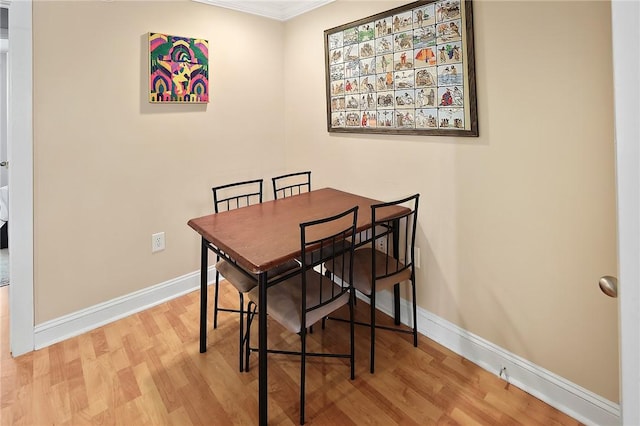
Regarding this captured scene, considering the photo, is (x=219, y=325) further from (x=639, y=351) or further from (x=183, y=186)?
(x=639, y=351)

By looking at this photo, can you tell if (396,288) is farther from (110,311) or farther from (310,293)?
(110,311)

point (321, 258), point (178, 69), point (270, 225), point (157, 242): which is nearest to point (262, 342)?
point (321, 258)

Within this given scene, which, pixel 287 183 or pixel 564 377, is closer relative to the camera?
pixel 564 377

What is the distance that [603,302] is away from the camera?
152cm

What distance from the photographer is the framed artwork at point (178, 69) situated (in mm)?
2361

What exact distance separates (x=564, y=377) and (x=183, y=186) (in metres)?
2.58

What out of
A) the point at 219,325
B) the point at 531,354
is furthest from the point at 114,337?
the point at 531,354

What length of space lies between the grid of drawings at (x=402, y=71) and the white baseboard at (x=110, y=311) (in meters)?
1.72

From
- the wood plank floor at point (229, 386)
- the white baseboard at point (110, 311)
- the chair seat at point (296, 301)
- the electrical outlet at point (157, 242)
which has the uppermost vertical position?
the electrical outlet at point (157, 242)

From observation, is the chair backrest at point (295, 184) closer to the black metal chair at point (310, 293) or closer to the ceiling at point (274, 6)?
the black metal chair at point (310, 293)

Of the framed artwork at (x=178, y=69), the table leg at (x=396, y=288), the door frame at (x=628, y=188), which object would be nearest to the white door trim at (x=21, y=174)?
the framed artwork at (x=178, y=69)

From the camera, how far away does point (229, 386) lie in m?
1.84

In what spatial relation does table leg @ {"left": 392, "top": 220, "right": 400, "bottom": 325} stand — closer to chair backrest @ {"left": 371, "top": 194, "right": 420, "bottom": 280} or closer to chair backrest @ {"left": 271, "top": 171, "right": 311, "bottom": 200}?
chair backrest @ {"left": 371, "top": 194, "right": 420, "bottom": 280}

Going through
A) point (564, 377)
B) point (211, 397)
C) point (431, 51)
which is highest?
point (431, 51)
